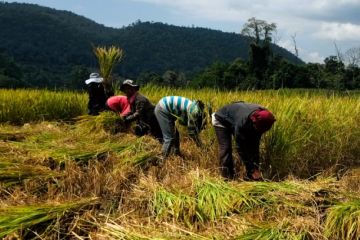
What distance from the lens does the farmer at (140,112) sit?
19.7 feet

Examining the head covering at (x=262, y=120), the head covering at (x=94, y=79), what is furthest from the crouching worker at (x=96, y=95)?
the head covering at (x=262, y=120)

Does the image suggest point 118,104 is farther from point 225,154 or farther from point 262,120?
point 262,120

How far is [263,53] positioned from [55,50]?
44479 mm

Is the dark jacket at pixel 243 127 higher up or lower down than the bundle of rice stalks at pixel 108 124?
higher up

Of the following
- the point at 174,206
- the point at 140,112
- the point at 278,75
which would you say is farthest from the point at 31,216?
the point at 278,75

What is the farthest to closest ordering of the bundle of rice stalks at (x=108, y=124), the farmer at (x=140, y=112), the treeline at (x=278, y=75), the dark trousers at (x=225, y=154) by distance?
the treeline at (x=278, y=75)
the bundle of rice stalks at (x=108, y=124)
the farmer at (x=140, y=112)
the dark trousers at (x=225, y=154)

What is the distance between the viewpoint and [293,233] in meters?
3.32

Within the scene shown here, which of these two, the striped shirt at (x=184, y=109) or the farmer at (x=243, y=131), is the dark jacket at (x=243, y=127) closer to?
the farmer at (x=243, y=131)

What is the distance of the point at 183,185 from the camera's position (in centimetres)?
430

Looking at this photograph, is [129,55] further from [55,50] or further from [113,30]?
[113,30]

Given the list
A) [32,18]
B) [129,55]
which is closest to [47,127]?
[129,55]

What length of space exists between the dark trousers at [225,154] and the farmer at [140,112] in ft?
4.47

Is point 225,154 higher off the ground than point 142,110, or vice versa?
point 142,110

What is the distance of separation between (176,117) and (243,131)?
1190mm
